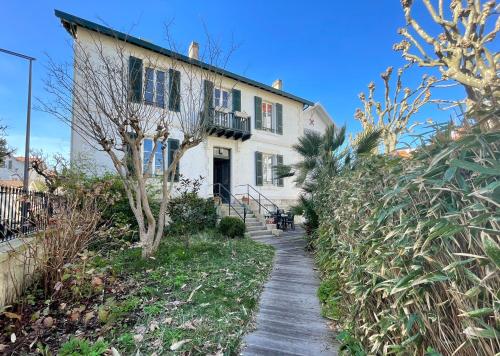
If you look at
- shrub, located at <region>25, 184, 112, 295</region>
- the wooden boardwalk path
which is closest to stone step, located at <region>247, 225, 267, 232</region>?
the wooden boardwalk path

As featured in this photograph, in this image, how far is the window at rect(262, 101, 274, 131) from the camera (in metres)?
15.1

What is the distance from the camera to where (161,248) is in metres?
6.17

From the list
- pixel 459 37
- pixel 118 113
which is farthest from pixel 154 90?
pixel 459 37

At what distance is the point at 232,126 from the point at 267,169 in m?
3.40

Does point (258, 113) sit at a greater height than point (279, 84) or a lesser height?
lesser

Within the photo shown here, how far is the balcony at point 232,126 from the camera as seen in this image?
41.0 feet

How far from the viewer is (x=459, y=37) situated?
6.66 metres

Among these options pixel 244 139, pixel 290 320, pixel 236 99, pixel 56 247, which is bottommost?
pixel 290 320

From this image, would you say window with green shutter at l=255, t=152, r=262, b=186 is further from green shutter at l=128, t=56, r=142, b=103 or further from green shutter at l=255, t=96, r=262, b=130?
green shutter at l=128, t=56, r=142, b=103

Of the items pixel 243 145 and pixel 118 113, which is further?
pixel 243 145

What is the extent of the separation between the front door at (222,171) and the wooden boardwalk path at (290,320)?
8.12 metres

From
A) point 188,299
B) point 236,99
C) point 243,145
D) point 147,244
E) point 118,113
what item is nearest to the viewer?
point 188,299

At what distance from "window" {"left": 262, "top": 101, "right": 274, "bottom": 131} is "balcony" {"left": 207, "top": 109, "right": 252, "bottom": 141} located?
163 cm

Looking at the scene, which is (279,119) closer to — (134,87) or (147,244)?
(134,87)
